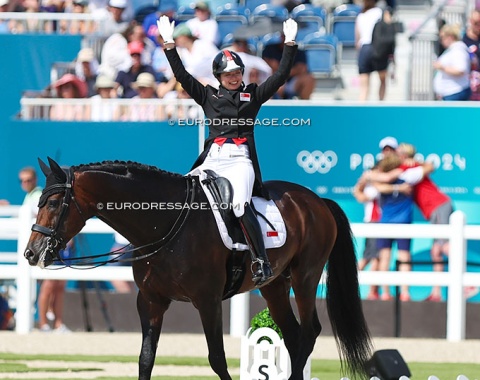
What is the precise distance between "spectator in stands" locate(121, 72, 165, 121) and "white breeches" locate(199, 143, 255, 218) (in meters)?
6.29

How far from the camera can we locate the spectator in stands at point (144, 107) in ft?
48.9

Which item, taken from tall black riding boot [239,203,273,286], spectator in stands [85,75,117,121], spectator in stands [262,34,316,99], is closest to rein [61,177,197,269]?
tall black riding boot [239,203,273,286]

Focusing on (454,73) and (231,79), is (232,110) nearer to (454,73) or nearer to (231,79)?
(231,79)

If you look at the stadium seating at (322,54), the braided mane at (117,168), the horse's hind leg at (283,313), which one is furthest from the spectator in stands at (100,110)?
the braided mane at (117,168)

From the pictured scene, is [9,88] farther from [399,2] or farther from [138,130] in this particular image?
[399,2]

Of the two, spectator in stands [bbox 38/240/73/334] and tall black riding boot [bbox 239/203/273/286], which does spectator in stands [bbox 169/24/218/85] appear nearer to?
spectator in stands [bbox 38/240/73/334]

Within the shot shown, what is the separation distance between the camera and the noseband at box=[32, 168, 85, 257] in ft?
24.9

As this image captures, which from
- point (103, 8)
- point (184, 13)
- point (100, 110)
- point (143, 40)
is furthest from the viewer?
point (103, 8)

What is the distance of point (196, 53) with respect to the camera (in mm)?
15391

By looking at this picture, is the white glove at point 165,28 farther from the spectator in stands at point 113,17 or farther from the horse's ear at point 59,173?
the spectator in stands at point 113,17

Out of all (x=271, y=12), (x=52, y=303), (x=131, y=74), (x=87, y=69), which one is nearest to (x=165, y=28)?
(x=52, y=303)

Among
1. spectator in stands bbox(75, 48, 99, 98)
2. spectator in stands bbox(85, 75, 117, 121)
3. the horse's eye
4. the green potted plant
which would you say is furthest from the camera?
spectator in stands bbox(75, 48, 99, 98)

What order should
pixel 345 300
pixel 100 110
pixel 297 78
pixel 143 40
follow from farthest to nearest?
1. pixel 143 40
2. pixel 297 78
3. pixel 100 110
4. pixel 345 300

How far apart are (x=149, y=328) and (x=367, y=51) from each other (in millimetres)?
Answer: 8036
